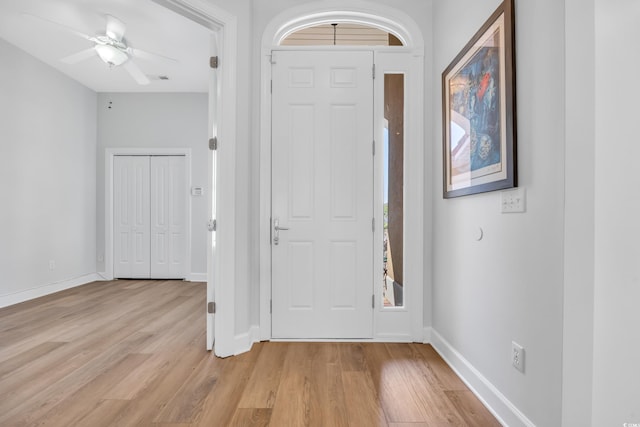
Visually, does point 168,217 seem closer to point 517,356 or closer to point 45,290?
point 45,290

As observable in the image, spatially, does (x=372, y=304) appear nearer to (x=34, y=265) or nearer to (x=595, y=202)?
(x=595, y=202)

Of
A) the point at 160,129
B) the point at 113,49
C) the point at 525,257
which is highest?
the point at 113,49

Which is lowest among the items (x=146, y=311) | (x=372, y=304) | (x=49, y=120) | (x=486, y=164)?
(x=146, y=311)

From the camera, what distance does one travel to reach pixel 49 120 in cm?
452

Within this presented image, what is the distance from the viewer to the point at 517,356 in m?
1.60

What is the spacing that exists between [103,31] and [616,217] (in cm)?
462

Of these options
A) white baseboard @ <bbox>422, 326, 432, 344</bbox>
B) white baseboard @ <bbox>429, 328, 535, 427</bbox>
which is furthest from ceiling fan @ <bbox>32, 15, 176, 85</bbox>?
white baseboard @ <bbox>429, 328, 535, 427</bbox>

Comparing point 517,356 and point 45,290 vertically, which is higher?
point 517,356

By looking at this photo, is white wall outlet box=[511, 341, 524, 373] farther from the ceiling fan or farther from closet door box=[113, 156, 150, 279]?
closet door box=[113, 156, 150, 279]

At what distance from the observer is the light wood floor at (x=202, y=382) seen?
5.64ft

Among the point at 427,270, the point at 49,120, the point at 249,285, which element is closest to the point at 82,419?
the point at 249,285

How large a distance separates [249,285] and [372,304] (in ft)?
3.33

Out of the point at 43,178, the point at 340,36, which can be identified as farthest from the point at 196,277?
the point at 340,36

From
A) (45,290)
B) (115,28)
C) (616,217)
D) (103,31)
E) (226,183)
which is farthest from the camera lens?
(45,290)
